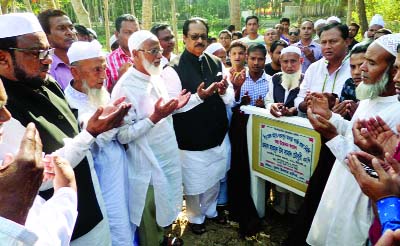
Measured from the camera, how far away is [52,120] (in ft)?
6.45

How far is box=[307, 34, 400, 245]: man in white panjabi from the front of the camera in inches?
86.4

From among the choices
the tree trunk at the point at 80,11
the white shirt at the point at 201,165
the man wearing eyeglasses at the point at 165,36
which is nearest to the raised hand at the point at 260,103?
the white shirt at the point at 201,165

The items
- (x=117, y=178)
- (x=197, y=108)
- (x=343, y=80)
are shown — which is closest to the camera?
(x=117, y=178)

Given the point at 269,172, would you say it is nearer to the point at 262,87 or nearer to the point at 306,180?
the point at 306,180

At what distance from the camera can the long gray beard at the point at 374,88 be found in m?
2.20

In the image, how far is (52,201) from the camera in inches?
49.3

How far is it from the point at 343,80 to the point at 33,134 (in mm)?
2950

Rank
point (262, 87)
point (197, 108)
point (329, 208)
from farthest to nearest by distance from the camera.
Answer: point (262, 87), point (197, 108), point (329, 208)

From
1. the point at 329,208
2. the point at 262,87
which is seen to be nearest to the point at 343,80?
the point at 262,87

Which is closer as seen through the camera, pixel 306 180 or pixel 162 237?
pixel 306 180

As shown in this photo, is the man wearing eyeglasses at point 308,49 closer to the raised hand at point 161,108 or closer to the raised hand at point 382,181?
the raised hand at point 161,108

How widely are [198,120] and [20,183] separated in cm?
253

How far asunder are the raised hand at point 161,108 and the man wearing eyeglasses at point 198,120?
673mm

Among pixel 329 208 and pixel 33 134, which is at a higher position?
pixel 33 134
